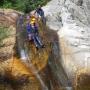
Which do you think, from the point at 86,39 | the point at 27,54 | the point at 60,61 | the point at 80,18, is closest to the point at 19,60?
the point at 27,54

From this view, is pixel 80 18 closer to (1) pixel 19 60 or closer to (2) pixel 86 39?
(2) pixel 86 39

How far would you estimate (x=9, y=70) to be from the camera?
44.5ft

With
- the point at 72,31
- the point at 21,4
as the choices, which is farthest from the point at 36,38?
the point at 21,4

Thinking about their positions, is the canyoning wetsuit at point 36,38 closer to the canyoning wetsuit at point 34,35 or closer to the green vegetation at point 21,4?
the canyoning wetsuit at point 34,35

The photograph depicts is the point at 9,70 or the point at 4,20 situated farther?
the point at 4,20

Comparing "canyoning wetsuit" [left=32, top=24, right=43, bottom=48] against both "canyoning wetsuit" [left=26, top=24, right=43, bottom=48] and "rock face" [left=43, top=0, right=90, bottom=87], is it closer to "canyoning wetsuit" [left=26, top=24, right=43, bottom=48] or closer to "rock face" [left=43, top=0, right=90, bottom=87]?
"canyoning wetsuit" [left=26, top=24, right=43, bottom=48]

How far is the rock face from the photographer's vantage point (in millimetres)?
13641

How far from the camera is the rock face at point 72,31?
1364cm

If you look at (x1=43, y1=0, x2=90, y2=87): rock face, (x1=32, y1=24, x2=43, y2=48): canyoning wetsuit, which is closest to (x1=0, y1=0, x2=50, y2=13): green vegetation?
(x1=43, y1=0, x2=90, y2=87): rock face

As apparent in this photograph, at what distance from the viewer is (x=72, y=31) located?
14789 millimetres

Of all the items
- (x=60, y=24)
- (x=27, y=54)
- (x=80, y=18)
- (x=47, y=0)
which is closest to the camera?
(x=27, y=54)

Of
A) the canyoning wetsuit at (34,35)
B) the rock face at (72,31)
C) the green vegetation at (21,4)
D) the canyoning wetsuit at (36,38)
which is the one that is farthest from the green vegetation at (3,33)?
the green vegetation at (21,4)

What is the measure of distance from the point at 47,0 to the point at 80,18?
3923 millimetres

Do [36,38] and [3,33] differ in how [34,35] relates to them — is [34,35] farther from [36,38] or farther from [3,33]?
[3,33]
